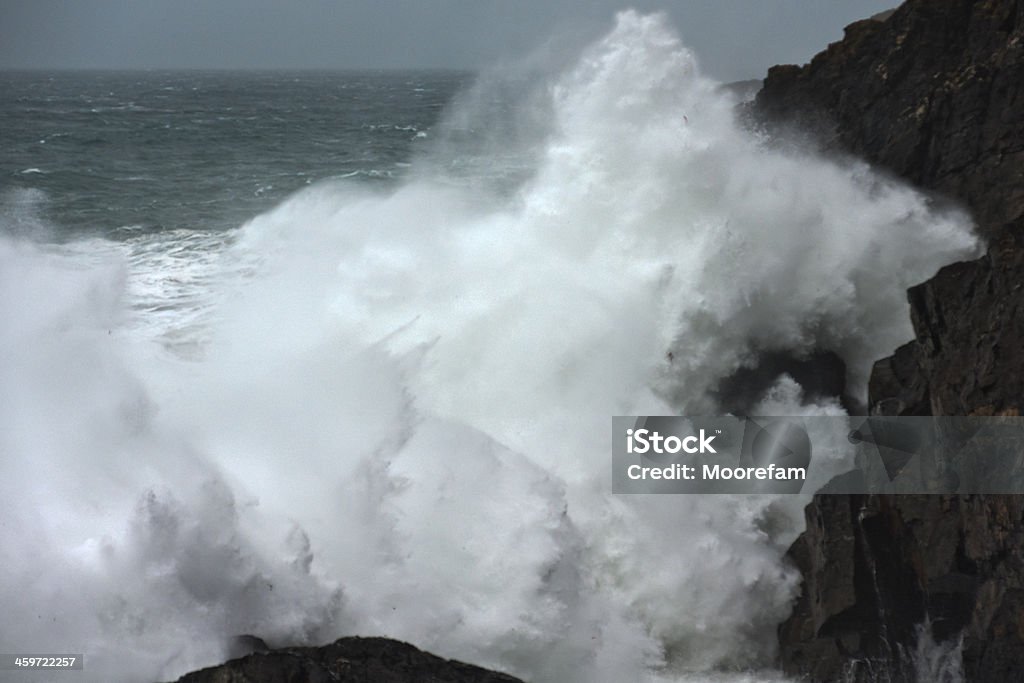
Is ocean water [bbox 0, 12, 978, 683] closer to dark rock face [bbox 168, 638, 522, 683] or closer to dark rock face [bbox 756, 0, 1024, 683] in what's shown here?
dark rock face [bbox 756, 0, 1024, 683]

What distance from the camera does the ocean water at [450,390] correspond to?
27.5 ft

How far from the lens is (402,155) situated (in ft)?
88.1

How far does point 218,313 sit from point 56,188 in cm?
865

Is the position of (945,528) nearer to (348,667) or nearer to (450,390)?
(348,667)

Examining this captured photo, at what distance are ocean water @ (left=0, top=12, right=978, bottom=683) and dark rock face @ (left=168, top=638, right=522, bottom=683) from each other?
142 cm

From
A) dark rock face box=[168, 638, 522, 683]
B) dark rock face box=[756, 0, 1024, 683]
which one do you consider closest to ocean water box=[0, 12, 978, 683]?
dark rock face box=[756, 0, 1024, 683]

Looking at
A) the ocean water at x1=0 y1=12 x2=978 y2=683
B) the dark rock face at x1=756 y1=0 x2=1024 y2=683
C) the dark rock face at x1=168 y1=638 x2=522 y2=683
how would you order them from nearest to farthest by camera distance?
the dark rock face at x1=168 y1=638 x2=522 y2=683 < the dark rock face at x1=756 y1=0 x2=1024 y2=683 < the ocean water at x1=0 y1=12 x2=978 y2=683

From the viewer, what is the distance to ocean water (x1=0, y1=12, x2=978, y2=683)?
8391 millimetres

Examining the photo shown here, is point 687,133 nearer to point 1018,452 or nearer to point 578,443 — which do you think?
point 578,443

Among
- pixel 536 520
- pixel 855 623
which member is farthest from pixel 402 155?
pixel 855 623

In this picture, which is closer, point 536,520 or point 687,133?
point 536,520

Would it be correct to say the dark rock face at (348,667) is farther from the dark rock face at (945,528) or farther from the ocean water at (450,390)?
the dark rock face at (945,528)

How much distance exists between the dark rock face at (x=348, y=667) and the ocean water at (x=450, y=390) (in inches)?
56.0

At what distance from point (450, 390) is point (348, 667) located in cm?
565
